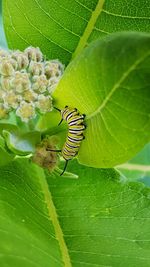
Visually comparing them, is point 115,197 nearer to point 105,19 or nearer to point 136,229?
point 136,229

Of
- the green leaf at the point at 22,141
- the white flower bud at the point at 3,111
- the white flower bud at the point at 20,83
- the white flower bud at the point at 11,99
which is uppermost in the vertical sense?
the white flower bud at the point at 20,83

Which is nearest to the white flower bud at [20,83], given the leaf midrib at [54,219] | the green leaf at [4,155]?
the green leaf at [4,155]

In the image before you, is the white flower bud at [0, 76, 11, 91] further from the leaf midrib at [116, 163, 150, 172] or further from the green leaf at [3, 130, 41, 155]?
the leaf midrib at [116, 163, 150, 172]

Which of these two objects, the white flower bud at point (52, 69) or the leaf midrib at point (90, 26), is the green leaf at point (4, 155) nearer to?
the white flower bud at point (52, 69)

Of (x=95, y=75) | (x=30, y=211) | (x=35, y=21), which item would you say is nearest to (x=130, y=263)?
(x=30, y=211)

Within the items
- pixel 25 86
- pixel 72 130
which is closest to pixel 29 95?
pixel 25 86

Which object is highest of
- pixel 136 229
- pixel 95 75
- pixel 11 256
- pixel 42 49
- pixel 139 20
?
pixel 139 20

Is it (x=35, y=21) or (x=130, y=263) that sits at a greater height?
(x=35, y=21)
